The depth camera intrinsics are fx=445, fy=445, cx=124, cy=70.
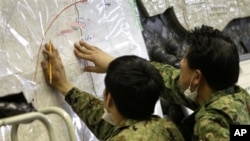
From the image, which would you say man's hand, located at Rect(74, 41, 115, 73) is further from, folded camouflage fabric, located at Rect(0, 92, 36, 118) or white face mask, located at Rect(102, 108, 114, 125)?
folded camouflage fabric, located at Rect(0, 92, 36, 118)

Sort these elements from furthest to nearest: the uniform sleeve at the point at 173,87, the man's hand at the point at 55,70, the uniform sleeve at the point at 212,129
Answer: the uniform sleeve at the point at 173,87
the man's hand at the point at 55,70
the uniform sleeve at the point at 212,129

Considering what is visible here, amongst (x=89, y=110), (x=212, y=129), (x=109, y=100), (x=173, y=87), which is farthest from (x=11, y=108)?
(x=173, y=87)

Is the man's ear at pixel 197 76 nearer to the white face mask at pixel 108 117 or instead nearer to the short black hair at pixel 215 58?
the short black hair at pixel 215 58

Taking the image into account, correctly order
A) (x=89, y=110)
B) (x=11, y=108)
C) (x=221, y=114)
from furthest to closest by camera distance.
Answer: (x=89, y=110) < (x=221, y=114) < (x=11, y=108)

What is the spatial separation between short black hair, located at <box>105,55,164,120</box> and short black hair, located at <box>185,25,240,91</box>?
158mm

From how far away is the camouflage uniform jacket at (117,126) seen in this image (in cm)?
118

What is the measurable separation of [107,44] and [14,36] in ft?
1.22

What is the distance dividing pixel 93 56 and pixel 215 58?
1.40 ft

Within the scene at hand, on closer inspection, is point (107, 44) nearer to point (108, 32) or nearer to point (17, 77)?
point (108, 32)

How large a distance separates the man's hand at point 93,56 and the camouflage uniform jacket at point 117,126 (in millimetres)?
104

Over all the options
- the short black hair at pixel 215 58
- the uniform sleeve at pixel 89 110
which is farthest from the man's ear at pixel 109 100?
the short black hair at pixel 215 58

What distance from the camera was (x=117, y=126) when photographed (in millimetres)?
1226

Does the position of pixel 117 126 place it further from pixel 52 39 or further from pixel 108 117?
pixel 52 39

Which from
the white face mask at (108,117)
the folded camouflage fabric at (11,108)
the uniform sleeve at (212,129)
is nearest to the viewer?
the folded camouflage fabric at (11,108)
